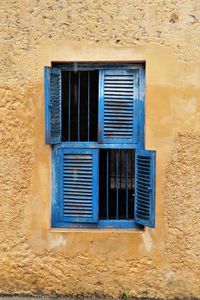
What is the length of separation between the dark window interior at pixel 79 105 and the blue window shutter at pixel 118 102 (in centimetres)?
11

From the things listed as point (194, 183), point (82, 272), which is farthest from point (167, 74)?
point (82, 272)

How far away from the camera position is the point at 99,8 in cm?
520

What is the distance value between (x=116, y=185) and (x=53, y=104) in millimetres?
975

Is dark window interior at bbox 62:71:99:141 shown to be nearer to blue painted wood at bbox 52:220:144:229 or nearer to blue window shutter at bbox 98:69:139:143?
blue window shutter at bbox 98:69:139:143

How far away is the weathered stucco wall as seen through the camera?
5188 mm

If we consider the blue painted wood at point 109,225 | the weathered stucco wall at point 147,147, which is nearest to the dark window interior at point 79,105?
the weathered stucco wall at point 147,147

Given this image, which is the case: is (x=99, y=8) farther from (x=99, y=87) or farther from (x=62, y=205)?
(x=62, y=205)

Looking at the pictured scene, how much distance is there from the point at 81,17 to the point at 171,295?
106 inches

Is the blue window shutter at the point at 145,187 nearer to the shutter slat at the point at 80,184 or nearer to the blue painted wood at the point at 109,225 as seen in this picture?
the blue painted wood at the point at 109,225

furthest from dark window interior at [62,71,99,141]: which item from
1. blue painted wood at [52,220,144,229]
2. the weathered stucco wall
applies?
blue painted wood at [52,220,144,229]

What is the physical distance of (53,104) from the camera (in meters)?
5.18

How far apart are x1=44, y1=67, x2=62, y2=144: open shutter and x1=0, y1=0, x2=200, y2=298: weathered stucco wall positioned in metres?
0.15

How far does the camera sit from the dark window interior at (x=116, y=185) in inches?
212

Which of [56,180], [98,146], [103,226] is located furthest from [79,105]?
[103,226]
